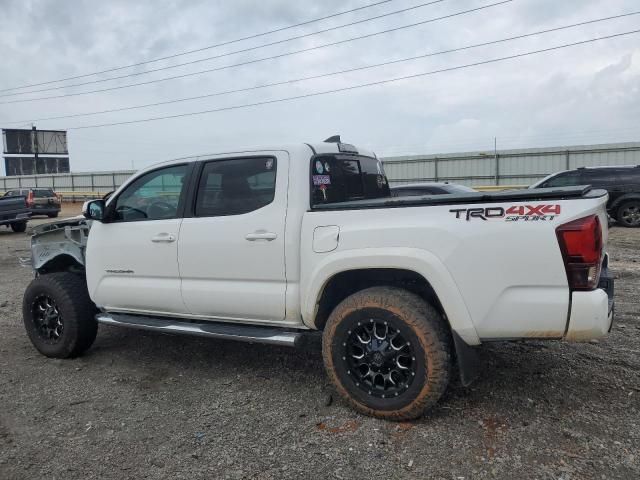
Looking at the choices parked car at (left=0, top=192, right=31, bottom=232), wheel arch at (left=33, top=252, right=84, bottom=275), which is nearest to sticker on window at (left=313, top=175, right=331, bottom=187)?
wheel arch at (left=33, top=252, right=84, bottom=275)

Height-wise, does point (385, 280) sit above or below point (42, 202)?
below

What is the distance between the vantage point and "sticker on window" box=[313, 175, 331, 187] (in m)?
3.93

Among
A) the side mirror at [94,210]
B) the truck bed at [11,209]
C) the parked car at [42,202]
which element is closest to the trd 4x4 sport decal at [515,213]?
the side mirror at [94,210]

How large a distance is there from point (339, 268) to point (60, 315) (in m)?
2.87

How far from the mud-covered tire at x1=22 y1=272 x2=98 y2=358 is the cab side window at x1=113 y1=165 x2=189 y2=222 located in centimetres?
83

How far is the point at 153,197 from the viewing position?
455 cm

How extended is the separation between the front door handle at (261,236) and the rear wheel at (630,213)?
12.9m

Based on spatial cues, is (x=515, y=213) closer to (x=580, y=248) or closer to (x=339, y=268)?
(x=580, y=248)

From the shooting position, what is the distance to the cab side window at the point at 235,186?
3.94 meters

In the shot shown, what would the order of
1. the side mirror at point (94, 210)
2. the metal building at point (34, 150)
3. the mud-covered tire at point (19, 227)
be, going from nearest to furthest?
the side mirror at point (94, 210)
the mud-covered tire at point (19, 227)
the metal building at point (34, 150)

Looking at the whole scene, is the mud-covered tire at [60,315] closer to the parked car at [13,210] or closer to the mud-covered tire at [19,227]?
the parked car at [13,210]

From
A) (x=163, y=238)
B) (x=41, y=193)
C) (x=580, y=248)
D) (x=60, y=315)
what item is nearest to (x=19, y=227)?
(x=41, y=193)

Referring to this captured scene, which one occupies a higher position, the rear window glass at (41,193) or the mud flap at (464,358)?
the rear window glass at (41,193)

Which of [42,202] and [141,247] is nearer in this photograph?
[141,247]
